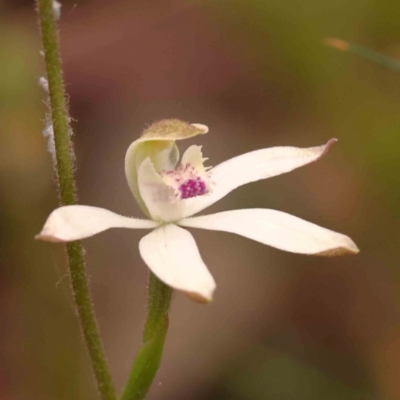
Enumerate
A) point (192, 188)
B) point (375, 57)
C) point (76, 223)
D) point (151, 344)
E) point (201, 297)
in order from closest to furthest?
1. point (201, 297)
2. point (76, 223)
3. point (151, 344)
4. point (192, 188)
5. point (375, 57)

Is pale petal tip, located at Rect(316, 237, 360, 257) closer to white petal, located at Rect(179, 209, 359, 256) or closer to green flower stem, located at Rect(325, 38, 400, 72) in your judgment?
white petal, located at Rect(179, 209, 359, 256)

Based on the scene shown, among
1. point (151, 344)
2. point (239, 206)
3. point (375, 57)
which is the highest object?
point (375, 57)

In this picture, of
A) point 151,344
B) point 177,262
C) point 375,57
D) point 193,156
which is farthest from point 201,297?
point 375,57

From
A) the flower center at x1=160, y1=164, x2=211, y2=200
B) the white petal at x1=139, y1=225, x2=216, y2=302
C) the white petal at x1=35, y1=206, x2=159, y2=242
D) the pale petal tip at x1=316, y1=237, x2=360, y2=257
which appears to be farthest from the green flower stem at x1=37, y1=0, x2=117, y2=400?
the pale petal tip at x1=316, y1=237, x2=360, y2=257

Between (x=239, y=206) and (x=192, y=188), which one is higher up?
(x=192, y=188)

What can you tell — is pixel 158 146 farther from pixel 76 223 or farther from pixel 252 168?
pixel 76 223

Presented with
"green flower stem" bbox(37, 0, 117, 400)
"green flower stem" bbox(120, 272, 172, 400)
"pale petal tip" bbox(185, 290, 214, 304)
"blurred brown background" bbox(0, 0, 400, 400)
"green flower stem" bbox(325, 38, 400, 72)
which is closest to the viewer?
"pale petal tip" bbox(185, 290, 214, 304)
